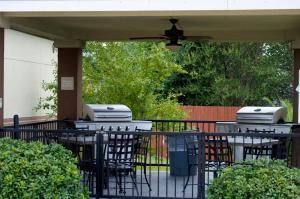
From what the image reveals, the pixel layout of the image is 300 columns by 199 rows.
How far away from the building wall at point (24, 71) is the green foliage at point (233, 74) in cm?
889

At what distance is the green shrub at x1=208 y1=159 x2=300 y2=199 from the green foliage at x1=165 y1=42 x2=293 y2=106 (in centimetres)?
1734

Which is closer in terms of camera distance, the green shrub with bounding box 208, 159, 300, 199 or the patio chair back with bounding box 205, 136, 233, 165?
the green shrub with bounding box 208, 159, 300, 199

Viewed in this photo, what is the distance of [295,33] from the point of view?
11.4 m

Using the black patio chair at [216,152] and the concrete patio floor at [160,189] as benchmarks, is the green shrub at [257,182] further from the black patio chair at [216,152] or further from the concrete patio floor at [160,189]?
the concrete patio floor at [160,189]

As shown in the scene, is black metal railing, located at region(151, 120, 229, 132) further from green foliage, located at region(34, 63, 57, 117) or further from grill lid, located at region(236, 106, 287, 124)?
green foliage, located at region(34, 63, 57, 117)

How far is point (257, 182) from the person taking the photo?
6.31 metres

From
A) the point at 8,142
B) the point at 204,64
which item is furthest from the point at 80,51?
the point at 204,64

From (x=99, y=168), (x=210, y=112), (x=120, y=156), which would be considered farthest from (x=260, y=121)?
(x=210, y=112)

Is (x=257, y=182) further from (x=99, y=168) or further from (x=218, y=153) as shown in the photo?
(x=99, y=168)

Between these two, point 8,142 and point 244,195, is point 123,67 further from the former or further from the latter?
point 244,195

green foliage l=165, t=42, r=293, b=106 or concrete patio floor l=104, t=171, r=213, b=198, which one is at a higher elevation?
green foliage l=165, t=42, r=293, b=106

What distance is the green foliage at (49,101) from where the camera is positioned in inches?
A: 609

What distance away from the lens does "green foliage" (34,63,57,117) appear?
15471 millimetres

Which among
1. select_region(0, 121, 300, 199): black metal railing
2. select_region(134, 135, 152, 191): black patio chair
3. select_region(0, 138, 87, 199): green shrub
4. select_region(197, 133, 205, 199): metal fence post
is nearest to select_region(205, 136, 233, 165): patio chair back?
select_region(0, 121, 300, 199): black metal railing
